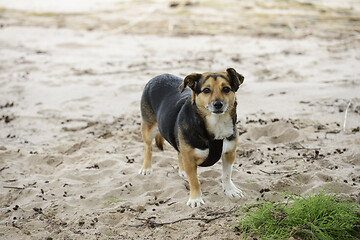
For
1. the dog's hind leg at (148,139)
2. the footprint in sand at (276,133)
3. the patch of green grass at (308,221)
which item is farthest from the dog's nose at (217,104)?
the footprint in sand at (276,133)

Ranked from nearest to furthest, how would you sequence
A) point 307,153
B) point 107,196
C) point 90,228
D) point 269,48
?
point 90,228, point 107,196, point 307,153, point 269,48

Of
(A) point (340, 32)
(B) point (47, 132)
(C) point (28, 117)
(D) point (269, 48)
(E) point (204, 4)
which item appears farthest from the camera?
(E) point (204, 4)

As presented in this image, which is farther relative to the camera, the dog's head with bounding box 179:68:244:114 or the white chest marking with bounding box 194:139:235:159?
the white chest marking with bounding box 194:139:235:159

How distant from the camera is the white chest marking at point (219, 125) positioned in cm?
459

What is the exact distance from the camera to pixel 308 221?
3852 millimetres

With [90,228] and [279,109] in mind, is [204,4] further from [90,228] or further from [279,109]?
[90,228]

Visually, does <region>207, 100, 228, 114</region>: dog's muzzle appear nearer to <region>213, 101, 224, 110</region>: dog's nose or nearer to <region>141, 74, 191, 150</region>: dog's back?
<region>213, 101, 224, 110</region>: dog's nose

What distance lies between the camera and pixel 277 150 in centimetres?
637

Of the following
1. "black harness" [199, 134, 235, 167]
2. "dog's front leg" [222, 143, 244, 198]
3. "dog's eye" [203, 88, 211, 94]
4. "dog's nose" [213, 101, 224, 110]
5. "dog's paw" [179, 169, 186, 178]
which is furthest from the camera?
"dog's paw" [179, 169, 186, 178]

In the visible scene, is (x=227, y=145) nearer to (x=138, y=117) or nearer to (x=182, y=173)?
(x=182, y=173)

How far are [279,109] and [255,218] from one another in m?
4.30

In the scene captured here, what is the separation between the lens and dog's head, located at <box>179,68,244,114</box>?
4.40 metres

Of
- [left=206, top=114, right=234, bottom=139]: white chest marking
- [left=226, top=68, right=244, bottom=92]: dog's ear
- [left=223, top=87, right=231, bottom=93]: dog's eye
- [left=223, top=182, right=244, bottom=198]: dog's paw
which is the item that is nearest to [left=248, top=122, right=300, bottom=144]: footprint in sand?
[left=223, top=182, right=244, bottom=198]: dog's paw

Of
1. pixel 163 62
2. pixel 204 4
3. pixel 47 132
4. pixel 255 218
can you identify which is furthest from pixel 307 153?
pixel 204 4
